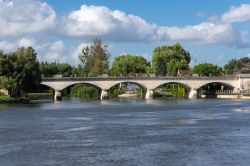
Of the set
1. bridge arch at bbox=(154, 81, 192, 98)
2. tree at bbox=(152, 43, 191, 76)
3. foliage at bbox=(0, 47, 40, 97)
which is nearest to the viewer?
foliage at bbox=(0, 47, 40, 97)

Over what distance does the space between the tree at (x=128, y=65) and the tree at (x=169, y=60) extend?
8.75 metres

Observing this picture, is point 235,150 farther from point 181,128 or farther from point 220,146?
point 181,128

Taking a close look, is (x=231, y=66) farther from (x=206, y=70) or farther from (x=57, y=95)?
(x=57, y=95)

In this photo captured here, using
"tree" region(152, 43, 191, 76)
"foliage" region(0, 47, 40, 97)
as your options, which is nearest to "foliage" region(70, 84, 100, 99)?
"tree" region(152, 43, 191, 76)

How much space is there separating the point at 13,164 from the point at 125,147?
24.5ft

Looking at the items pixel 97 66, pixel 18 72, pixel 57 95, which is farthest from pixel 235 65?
pixel 18 72

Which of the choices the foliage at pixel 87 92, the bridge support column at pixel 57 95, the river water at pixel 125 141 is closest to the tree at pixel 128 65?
the foliage at pixel 87 92

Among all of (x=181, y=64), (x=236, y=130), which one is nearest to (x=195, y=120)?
(x=236, y=130)

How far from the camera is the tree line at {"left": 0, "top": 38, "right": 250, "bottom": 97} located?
8938cm

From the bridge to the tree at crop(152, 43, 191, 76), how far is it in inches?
990

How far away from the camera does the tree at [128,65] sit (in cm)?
15012

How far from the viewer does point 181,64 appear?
14112cm

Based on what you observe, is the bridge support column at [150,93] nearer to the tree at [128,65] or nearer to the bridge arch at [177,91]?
the bridge arch at [177,91]

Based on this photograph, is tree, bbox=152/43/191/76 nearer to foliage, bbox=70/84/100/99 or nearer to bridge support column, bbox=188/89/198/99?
foliage, bbox=70/84/100/99
